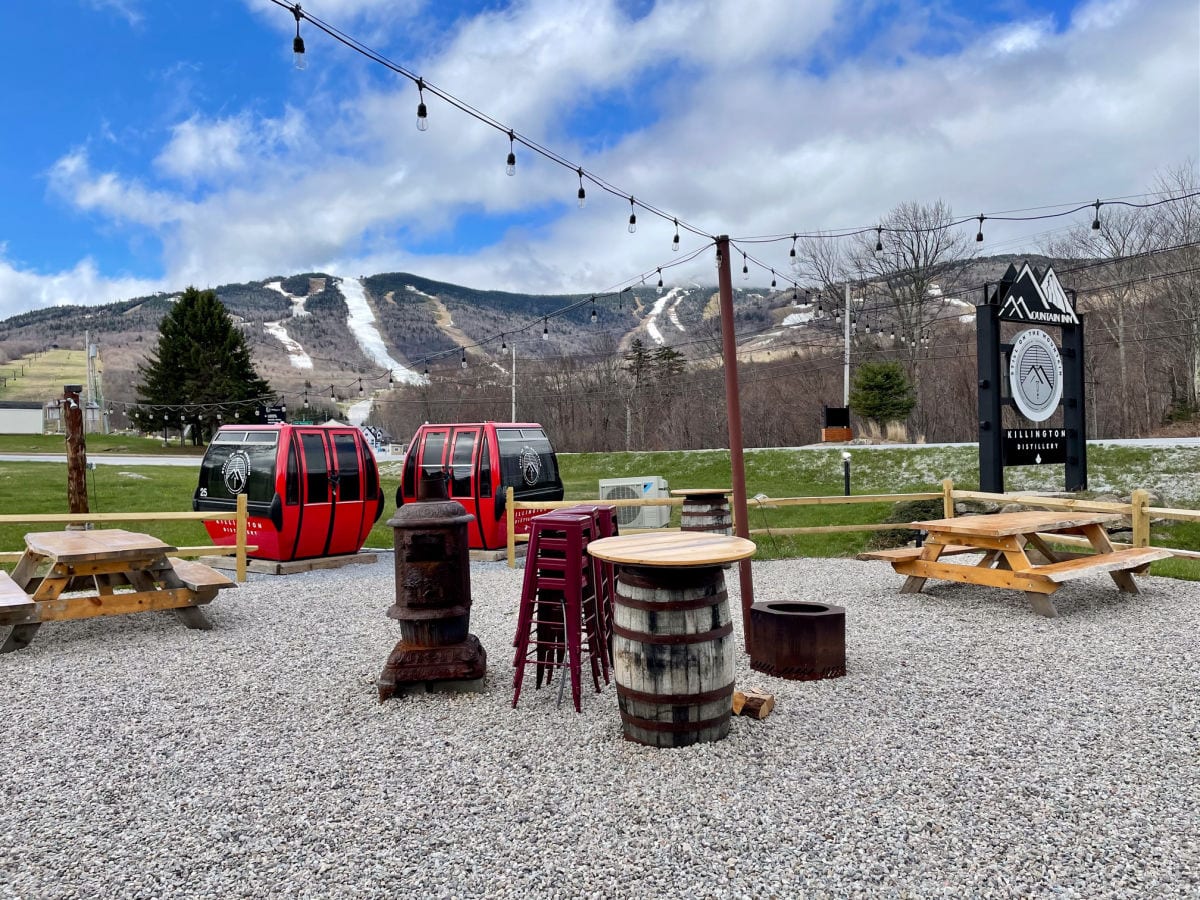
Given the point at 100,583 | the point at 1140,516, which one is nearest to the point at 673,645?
the point at 100,583

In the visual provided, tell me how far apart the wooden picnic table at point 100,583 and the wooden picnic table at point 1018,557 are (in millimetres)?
6582

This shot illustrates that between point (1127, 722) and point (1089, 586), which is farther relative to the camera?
point (1089, 586)

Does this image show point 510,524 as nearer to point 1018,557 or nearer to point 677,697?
point 1018,557

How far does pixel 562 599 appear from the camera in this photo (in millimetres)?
4953

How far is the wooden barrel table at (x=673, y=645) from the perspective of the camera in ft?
12.8

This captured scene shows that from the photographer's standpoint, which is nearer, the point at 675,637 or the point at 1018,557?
A: the point at 675,637

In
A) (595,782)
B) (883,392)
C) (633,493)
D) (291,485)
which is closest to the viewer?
(595,782)

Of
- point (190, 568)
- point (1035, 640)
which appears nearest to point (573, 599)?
point (1035, 640)

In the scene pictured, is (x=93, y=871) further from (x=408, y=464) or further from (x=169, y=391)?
(x=169, y=391)

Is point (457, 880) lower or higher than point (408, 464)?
lower

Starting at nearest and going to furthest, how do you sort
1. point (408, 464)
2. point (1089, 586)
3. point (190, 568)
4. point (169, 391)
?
point (190, 568) → point (1089, 586) → point (408, 464) → point (169, 391)

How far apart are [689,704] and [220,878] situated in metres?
2.17

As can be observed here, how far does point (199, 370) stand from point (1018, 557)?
60.9 metres

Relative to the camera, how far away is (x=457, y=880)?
2.89 m
